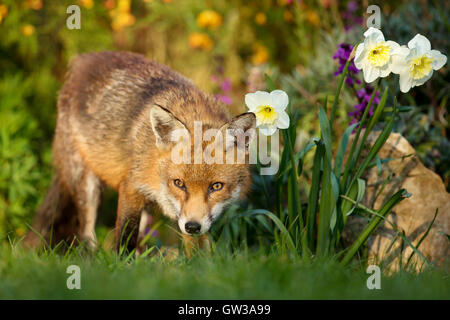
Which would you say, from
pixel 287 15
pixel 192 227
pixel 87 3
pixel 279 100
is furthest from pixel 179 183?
pixel 287 15

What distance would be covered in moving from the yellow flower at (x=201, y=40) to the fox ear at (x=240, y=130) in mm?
3633

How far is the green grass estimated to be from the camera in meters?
2.60

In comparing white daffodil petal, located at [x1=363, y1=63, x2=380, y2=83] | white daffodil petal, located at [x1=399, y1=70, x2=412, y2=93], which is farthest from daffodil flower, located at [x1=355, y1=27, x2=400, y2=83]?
white daffodil petal, located at [x1=399, y1=70, x2=412, y2=93]

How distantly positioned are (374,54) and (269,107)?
2.47ft

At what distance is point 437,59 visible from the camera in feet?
10.7

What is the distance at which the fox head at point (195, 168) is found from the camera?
354 cm

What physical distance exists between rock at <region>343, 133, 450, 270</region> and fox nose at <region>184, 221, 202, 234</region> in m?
1.47

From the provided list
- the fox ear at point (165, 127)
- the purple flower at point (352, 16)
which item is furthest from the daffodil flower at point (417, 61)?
the purple flower at point (352, 16)

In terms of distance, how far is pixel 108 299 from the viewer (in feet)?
8.33

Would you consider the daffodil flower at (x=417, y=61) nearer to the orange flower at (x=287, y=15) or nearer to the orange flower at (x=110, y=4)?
the orange flower at (x=287, y=15)

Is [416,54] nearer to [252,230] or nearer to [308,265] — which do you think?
[308,265]
